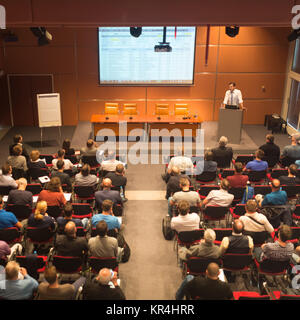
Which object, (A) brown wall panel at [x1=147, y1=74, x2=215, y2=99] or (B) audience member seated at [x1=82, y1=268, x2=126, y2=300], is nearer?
(B) audience member seated at [x1=82, y1=268, x2=126, y2=300]

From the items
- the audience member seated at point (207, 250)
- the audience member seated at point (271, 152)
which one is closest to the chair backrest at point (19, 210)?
the audience member seated at point (207, 250)

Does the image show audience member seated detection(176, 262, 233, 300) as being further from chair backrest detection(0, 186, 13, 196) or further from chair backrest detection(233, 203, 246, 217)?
chair backrest detection(0, 186, 13, 196)

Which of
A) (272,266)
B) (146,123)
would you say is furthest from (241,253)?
(146,123)

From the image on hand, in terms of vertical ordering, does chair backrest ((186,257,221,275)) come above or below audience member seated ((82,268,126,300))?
below

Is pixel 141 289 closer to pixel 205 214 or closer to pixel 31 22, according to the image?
pixel 205 214

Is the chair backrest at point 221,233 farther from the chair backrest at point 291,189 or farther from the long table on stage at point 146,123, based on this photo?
the long table on stage at point 146,123

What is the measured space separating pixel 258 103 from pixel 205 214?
7806 mm

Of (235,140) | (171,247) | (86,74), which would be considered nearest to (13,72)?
(86,74)

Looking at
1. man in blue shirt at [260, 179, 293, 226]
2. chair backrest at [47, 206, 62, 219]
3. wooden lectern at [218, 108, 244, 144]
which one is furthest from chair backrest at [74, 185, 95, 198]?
wooden lectern at [218, 108, 244, 144]

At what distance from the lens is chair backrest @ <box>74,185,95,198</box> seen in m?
7.36

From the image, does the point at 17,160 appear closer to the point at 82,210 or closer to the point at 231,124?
the point at 82,210

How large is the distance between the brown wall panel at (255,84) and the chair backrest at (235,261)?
8697 mm

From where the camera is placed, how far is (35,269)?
536 centimetres

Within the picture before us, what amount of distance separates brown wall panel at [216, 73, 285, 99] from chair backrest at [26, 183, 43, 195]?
7.84 m
